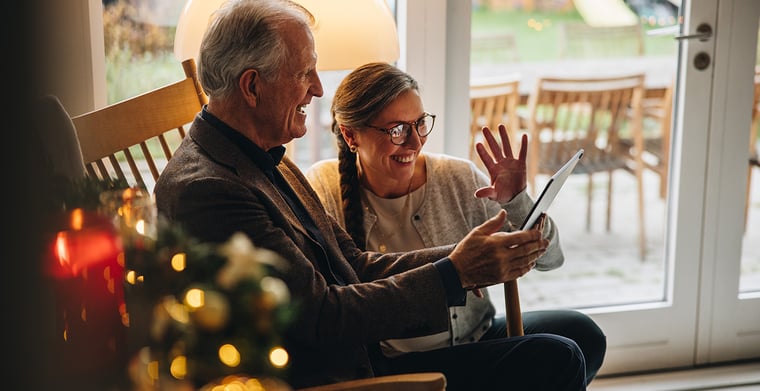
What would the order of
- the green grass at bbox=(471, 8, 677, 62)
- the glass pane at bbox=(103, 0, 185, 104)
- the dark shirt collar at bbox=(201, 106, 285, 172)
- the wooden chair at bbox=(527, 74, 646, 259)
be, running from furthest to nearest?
the wooden chair at bbox=(527, 74, 646, 259)
the green grass at bbox=(471, 8, 677, 62)
the glass pane at bbox=(103, 0, 185, 104)
the dark shirt collar at bbox=(201, 106, 285, 172)

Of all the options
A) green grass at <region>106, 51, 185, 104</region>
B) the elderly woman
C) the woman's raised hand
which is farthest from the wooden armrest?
green grass at <region>106, 51, 185, 104</region>

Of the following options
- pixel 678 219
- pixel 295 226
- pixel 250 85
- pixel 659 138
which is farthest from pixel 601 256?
pixel 250 85

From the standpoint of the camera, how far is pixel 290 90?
1470 mm

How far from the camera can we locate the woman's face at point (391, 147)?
1739 millimetres

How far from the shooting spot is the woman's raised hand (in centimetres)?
172

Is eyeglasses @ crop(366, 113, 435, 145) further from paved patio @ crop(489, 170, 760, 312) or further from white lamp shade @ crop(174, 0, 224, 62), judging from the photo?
paved patio @ crop(489, 170, 760, 312)

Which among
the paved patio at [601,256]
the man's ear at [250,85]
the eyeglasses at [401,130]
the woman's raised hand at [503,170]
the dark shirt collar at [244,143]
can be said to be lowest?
the paved patio at [601,256]

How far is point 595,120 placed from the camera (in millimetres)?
2572

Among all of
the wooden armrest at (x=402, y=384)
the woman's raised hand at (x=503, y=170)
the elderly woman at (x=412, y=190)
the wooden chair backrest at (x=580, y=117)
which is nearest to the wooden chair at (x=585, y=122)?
the wooden chair backrest at (x=580, y=117)

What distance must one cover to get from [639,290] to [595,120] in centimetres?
59

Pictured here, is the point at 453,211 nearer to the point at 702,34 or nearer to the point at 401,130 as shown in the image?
the point at 401,130

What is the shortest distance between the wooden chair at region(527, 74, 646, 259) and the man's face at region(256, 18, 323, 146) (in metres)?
1.19

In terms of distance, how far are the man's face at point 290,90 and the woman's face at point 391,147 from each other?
10.6 inches

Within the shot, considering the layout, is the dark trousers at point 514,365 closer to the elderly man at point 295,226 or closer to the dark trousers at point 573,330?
the elderly man at point 295,226
